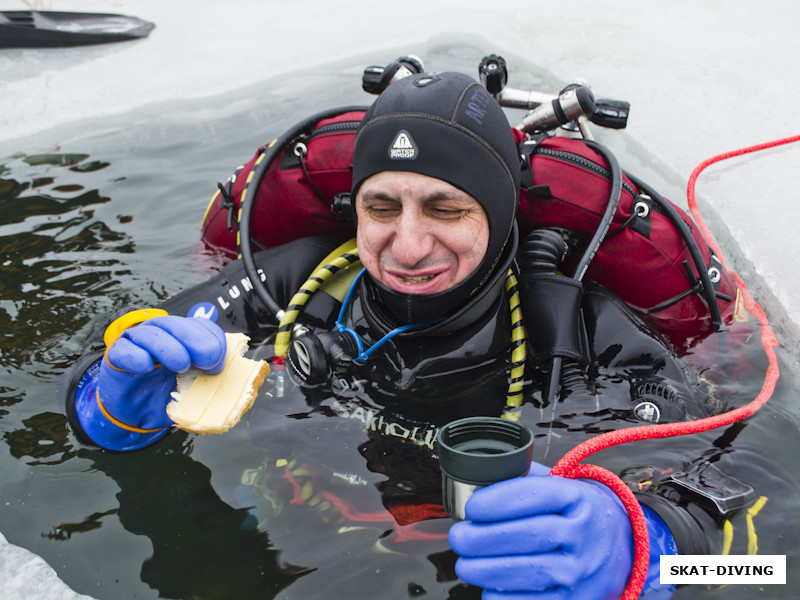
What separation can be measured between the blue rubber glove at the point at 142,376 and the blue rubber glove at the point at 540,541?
90 cm

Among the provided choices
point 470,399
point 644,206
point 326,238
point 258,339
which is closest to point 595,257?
point 644,206

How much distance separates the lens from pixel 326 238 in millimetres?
2871

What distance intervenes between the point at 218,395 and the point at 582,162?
63.8 inches

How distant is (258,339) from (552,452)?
1290mm

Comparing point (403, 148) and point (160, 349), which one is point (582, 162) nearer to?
point (403, 148)

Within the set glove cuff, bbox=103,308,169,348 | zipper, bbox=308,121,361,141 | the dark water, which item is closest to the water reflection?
the dark water

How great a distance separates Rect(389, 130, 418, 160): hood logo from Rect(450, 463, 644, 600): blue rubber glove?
105 centimetres

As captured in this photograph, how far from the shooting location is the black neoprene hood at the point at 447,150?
6.61ft

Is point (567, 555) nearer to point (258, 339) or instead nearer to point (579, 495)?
point (579, 495)

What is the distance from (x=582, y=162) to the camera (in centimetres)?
248

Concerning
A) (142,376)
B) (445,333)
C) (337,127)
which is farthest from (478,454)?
(337,127)

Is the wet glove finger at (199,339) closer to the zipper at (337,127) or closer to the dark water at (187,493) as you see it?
the dark water at (187,493)

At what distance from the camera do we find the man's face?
2000mm

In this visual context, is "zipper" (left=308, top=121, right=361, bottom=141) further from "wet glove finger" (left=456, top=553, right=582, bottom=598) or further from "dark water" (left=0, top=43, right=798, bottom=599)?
"wet glove finger" (left=456, top=553, right=582, bottom=598)
